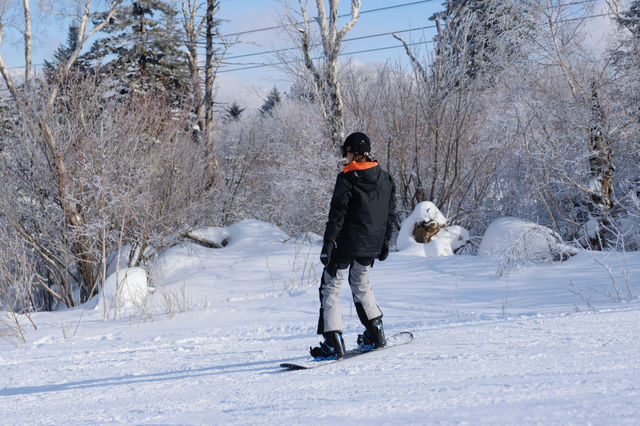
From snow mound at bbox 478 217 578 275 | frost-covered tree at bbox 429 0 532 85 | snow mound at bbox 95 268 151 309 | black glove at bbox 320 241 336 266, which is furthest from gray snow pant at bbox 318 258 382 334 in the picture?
frost-covered tree at bbox 429 0 532 85

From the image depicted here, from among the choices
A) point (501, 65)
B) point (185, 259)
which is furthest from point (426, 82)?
point (185, 259)

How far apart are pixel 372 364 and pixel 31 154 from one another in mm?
8741

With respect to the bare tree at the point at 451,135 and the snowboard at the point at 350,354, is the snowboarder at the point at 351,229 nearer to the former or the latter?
the snowboard at the point at 350,354

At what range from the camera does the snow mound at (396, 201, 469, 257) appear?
1091 cm

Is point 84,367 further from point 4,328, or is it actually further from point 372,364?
point 4,328

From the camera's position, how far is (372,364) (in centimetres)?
392

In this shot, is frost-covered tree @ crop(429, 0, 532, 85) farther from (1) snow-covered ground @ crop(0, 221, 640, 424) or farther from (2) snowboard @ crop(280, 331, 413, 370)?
(2) snowboard @ crop(280, 331, 413, 370)

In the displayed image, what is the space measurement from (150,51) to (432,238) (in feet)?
49.6

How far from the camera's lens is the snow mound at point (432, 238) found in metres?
10.9

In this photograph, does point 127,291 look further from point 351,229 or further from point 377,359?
point 377,359

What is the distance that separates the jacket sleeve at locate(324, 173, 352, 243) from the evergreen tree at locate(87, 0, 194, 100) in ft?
58.3

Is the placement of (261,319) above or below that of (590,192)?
below

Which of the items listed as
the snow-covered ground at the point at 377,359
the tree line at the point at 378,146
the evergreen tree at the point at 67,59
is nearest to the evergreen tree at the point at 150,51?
the evergreen tree at the point at 67,59

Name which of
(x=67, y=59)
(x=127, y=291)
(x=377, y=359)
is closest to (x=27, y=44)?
(x=67, y=59)
